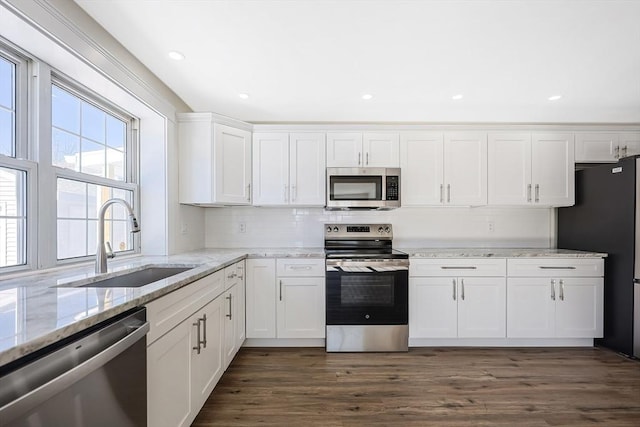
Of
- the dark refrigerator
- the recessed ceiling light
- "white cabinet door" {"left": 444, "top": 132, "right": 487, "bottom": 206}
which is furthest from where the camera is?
"white cabinet door" {"left": 444, "top": 132, "right": 487, "bottom": 206}

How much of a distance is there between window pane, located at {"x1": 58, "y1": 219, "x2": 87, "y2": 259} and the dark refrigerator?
4.31 metres

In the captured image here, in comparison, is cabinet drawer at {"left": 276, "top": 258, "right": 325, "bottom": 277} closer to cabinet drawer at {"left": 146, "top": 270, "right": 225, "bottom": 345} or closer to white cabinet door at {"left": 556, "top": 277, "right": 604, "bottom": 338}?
cabinet drawer at {"left": 146, "top": 270, "right": 225, "bottom": 345}

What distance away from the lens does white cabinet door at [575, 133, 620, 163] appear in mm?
3094

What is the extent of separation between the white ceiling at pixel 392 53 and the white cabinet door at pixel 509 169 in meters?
0.27

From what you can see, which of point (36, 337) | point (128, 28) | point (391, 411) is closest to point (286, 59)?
point (128, 28)

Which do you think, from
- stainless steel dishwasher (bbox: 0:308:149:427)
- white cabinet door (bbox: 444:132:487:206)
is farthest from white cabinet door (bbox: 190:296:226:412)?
white cabinet door (bbox: 444:132:487:206)

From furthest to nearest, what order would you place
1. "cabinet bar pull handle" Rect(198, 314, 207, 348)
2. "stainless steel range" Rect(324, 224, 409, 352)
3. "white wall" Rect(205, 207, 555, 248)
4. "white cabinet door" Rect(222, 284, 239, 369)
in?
"white wall" Rect(205, 207, 555, 248) < "stainless steel range" Rect(324, 224, 409, 352) < "white cabinet door" Rect(222, 284, 239, 369) < "cabinet bar pull handle" Rect(198, 314, 207, 348)

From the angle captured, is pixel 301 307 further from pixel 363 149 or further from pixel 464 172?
pixel 464 172

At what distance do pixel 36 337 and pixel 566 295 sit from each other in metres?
3.69

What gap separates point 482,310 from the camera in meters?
2.80

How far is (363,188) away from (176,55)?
6.27 ft

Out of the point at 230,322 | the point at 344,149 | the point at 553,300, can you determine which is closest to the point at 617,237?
the point at 553,300

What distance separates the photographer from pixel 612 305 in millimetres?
2730

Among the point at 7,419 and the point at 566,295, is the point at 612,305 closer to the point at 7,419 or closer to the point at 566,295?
the point at 566,295
